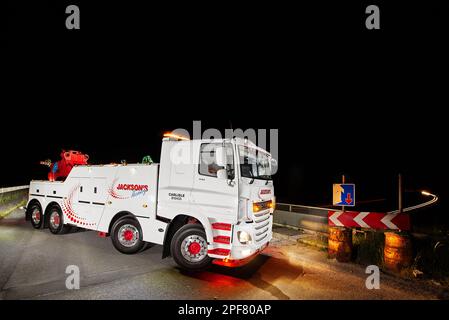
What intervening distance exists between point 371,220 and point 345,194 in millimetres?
855

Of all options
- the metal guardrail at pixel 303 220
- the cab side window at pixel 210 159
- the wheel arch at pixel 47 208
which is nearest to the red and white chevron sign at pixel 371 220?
the metal guardrail at pixel 303 220

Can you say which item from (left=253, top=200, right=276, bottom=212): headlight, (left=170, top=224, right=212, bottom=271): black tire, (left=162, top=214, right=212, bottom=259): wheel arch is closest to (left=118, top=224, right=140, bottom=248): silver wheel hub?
(left=162, top=214, right=212, bottom=259): wheel arch

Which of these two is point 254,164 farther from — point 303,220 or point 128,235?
point 303,220

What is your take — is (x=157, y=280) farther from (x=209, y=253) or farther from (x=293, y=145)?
(x=293, y=145)

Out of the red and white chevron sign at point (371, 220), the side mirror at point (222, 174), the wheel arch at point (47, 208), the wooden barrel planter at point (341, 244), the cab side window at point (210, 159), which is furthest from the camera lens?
the wheel arch at point (47, 208)

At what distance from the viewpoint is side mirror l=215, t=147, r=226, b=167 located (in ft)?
17.6

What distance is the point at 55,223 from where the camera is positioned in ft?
29.2

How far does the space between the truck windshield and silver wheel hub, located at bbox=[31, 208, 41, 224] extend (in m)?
7.72

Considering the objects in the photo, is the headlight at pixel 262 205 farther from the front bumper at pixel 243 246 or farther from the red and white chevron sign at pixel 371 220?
the red and white chevron sign at pixel 371 220

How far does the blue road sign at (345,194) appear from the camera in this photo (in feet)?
22.4

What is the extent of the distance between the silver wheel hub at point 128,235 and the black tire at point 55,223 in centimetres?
291

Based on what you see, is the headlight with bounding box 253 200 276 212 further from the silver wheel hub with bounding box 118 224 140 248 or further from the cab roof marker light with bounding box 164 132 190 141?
the silver wheel hub with bounding box 118 224 140 248

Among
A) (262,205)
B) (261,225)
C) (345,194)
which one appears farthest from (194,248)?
(345,194)
